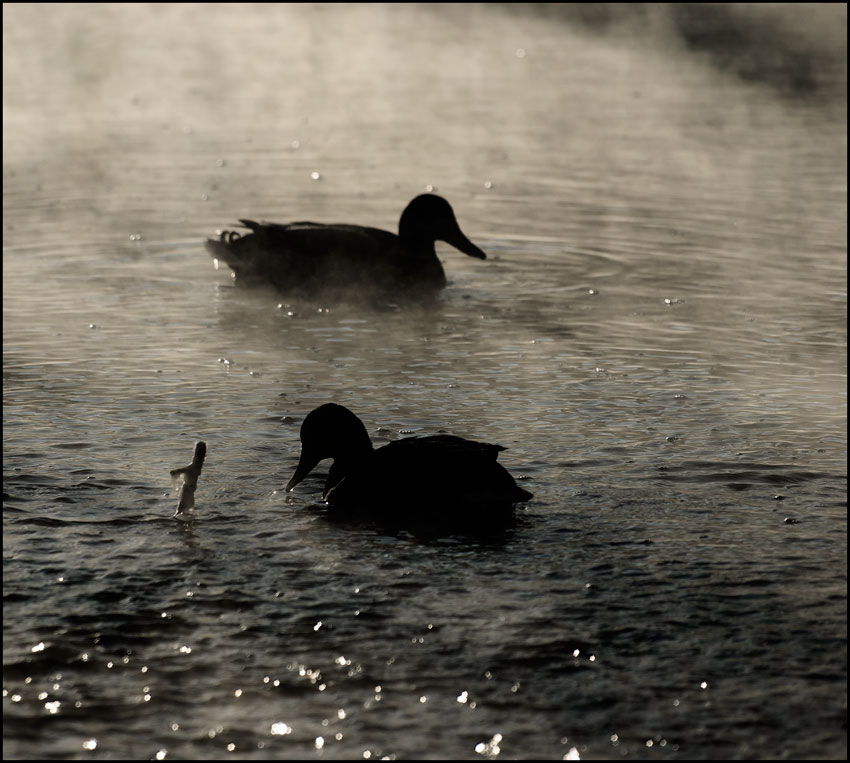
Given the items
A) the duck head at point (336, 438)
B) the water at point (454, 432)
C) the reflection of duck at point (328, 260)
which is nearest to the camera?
the water at point (454, 432)

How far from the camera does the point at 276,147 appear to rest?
21812 mm

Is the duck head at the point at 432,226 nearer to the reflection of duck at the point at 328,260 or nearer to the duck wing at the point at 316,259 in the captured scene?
the reflection of duck at the point at 328,260

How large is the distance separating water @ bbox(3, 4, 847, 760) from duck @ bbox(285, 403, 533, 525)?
9.8 inches

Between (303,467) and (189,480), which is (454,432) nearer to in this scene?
(303,467)

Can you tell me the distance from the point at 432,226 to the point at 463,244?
0.34 metres

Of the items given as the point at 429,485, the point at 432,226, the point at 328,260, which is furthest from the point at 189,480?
the point at 432,226

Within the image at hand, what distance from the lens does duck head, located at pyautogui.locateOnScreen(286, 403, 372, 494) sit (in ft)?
26.0

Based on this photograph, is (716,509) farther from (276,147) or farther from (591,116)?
(591,116)

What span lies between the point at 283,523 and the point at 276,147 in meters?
14.9

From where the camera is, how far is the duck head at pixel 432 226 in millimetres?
14484

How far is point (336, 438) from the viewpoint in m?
7.93

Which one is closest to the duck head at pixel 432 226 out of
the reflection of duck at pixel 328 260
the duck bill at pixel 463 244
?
the duck bill at pixel 463 244

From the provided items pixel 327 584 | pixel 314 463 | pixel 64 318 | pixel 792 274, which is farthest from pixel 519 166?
pixel 327 584

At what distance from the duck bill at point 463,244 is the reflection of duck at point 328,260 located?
0.44 m
